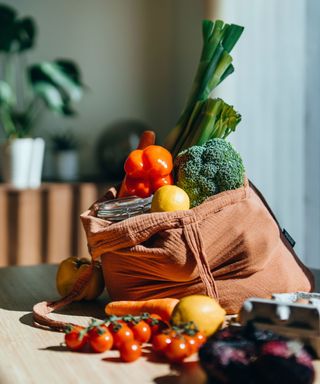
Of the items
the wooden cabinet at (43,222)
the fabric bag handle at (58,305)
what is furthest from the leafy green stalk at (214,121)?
the wooden cabinet at (43,222)

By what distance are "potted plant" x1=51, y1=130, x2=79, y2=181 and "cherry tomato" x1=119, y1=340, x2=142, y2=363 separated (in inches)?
113

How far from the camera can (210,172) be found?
129cm

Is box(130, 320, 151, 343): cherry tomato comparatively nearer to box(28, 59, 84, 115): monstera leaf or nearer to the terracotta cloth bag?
the terracotta cloth bag

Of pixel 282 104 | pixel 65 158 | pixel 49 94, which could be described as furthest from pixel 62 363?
pixel 65 158

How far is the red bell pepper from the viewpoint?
133 cm

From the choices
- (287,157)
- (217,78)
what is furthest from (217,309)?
(287,157)

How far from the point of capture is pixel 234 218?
128 cm

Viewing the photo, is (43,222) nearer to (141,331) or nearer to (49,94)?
(49,94)

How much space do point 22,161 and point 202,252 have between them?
248 cm

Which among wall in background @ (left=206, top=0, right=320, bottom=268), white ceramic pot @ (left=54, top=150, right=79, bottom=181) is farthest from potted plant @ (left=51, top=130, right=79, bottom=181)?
wall in background @ (left=206, top=0, right=320, bottom=268)

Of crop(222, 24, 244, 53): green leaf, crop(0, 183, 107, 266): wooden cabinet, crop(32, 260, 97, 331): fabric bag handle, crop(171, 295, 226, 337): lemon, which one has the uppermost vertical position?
crop(222, 24, 244, 53): green leaf

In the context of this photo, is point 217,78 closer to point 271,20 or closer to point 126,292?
point 126,292

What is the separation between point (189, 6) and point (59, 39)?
0.69 m

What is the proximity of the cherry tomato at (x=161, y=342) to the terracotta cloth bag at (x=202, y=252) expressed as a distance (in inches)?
8.5
